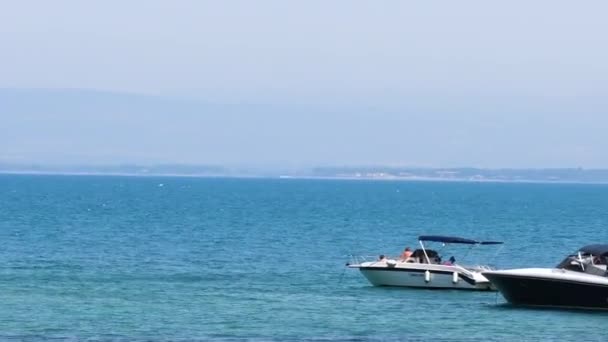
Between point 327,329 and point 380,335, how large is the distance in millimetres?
2257

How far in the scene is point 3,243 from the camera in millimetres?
103125

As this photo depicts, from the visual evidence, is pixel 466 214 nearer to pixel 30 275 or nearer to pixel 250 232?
pixel 250 232

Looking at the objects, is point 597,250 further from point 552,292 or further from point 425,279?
point 425,279

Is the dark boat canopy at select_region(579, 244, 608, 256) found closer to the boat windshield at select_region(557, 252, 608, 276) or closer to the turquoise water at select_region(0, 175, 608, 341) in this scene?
the boat windshield at select_region(557, 252, 608, 276)

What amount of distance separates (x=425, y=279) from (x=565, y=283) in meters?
10.9

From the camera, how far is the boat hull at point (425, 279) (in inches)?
2810

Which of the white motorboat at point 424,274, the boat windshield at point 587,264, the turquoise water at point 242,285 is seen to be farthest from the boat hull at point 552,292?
the white motorboat at point 424,274

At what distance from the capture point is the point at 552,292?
2470 inches

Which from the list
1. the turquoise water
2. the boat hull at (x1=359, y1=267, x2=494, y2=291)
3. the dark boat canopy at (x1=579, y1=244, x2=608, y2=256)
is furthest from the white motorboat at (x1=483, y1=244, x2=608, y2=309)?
the boat hull at (x1=359, y1=267, x2=494, y2=291)

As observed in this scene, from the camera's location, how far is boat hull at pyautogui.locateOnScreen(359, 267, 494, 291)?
234 ft

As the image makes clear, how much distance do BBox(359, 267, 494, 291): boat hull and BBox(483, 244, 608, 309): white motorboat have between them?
647 centimetres

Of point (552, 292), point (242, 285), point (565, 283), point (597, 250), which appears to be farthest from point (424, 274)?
point (565, 283)

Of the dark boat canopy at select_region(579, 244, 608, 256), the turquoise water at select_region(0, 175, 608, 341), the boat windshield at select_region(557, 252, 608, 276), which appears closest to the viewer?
the turquoise water at select_region(0, 175, 608, 341)

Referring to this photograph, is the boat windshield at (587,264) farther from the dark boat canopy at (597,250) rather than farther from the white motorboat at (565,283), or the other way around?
the dark boat canopy at (597,250)
